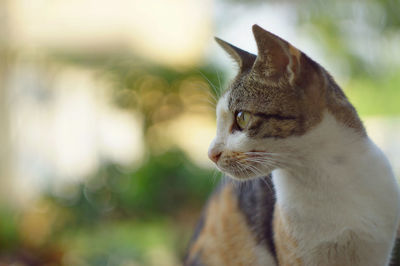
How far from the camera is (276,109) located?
0.66 metres

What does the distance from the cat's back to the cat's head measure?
4.6 inches

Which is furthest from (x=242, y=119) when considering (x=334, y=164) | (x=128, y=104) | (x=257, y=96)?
(x=128, y=104)

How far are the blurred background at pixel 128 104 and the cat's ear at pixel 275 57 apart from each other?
0.17 ft

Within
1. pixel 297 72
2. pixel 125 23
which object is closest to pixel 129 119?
pixel 125 23

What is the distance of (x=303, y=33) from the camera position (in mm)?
1032

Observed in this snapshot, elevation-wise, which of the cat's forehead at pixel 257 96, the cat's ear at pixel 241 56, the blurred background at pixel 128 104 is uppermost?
the cat's ear at pixel 241 56

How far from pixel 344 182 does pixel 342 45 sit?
62 cm

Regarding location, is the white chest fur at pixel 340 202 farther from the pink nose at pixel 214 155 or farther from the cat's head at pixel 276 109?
the pink nose at pixel 214 155

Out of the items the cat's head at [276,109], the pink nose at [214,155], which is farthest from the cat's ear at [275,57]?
the pink nose at [214,155]

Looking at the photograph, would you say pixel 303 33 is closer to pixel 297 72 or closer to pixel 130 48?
pixel 297 72

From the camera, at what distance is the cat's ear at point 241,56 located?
74cm

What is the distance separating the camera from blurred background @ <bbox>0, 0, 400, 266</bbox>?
1142 mm

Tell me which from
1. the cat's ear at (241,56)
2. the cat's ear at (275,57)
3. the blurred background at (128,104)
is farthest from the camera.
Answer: the blurred background at (128,104)

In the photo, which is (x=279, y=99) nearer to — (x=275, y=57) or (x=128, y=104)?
(x=275, y=57)
